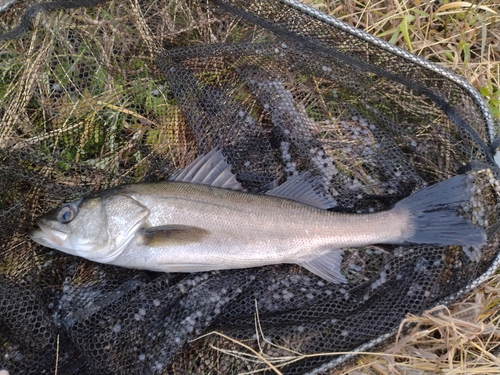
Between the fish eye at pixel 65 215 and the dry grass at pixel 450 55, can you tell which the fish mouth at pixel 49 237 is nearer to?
the fish eye at pixel 65 215

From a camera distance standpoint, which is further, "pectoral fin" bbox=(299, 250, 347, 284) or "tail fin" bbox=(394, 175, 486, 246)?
"pectoral fin" bbox=(299, 250, 347, 284)

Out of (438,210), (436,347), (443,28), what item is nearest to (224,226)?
(438,210)

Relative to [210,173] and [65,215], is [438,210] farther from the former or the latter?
[65,215]

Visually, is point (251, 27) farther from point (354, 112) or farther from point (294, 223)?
point (294, 223)

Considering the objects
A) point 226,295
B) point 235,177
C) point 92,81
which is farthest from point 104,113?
point 226,295

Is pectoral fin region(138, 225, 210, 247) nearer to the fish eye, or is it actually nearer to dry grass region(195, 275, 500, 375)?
the fish eye

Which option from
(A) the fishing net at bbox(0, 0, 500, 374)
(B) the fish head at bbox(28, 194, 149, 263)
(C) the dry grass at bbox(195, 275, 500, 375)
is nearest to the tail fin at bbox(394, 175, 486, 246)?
(A) the fishing net at bbox(0, 0, 500, 374)
